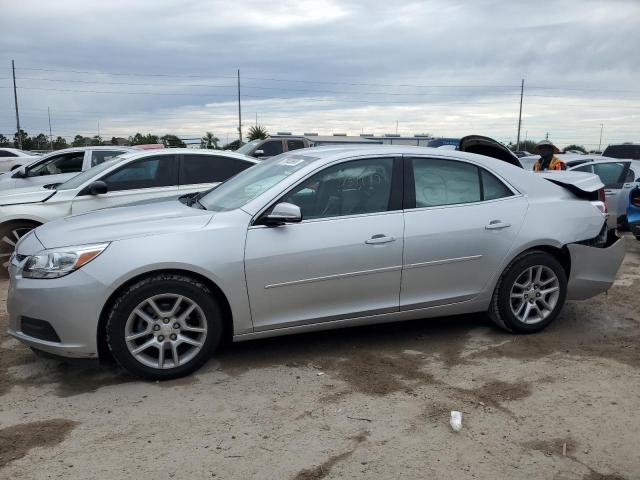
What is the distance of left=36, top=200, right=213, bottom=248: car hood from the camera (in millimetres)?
3924

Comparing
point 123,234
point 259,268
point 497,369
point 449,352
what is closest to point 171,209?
point 123,234

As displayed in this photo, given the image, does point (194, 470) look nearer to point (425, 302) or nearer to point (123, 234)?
point (123, 234)

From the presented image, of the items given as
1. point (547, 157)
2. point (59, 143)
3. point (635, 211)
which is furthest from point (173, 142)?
point (635, 211)

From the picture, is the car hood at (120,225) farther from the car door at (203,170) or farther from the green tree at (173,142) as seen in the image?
the green tree at (173,142)

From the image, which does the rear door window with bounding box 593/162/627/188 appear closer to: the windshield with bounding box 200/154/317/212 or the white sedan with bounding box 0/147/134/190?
the windshield with bounding box 200/154/317/212

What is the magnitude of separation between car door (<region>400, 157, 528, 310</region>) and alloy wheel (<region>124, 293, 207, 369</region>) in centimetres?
159

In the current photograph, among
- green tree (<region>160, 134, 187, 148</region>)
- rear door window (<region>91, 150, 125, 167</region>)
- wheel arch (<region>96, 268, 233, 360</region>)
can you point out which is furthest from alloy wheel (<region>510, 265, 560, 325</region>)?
green tree (<region>160, 134, 187, 148</region>)

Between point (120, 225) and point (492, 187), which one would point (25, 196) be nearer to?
point (120, 225)

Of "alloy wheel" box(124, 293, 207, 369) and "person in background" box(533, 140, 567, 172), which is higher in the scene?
"person in background" box(533, 140, 567, 172)

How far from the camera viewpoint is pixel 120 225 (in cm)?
407

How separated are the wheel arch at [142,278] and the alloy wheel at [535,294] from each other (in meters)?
2.39

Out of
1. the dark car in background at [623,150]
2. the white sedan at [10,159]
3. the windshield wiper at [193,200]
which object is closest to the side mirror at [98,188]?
the windshield wiper at [193,200]

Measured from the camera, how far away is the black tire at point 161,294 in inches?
149

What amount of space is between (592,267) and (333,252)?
243 cm
